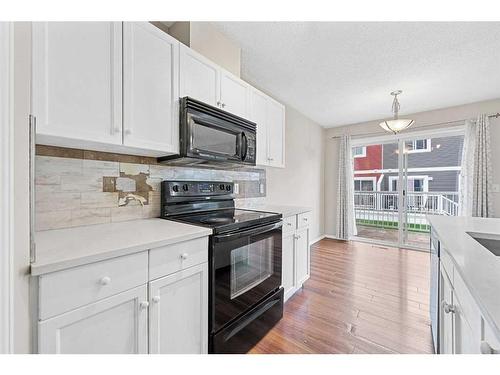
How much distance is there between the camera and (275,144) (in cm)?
252

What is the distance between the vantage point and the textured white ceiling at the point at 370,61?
1.81 metres

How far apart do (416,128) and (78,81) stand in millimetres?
4711

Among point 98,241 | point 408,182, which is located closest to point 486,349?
point 98,241

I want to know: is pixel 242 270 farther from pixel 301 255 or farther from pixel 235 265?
pixel 301 255

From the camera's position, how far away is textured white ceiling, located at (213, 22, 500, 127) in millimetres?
1812

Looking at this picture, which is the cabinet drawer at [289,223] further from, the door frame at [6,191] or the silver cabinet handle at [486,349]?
the door frame at [6,191]

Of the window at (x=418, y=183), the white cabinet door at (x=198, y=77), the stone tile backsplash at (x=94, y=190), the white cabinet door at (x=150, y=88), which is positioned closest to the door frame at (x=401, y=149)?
the window at (x=418, y=183)

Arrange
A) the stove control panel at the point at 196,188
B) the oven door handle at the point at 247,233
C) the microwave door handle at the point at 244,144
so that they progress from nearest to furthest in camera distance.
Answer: the oven door handle at the point at 247,233 → the stove control panel at the point at 196,188 → the microwave door handle at the point at 244,144

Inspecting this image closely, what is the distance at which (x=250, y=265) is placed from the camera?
1.58 m

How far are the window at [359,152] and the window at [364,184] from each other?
494mm
